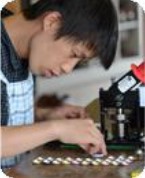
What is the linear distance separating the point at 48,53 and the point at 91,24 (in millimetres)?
128

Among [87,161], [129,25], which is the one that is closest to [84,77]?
[129,25]

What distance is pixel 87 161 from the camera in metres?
0.90

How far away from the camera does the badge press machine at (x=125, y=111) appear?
36.9 inches

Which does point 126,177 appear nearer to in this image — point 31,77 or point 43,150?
point 43,150

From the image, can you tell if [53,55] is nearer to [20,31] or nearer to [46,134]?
[20,31]

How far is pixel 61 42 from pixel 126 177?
31cm

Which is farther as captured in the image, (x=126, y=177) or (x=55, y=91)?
(x=55, y=91)

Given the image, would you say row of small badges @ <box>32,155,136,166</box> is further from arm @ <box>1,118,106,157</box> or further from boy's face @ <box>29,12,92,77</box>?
boy's face @ <box>29,12,92,77</box>

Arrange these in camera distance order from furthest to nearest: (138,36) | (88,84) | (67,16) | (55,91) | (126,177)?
(138,36), (88,84), (55,91), (67,16), (126,177)

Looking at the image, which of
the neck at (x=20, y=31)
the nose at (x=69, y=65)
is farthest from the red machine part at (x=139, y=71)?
the neck at (x=20, y=31)

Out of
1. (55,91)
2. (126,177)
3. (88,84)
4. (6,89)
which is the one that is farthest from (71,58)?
(88,84)

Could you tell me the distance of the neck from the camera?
3.27 feet

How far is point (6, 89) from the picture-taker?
37.2 inches

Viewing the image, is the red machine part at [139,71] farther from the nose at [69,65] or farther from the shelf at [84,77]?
the shelf at [84,77]
